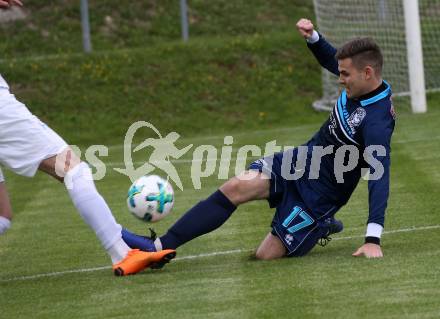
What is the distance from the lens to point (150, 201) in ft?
22.5

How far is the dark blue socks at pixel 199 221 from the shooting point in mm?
6973

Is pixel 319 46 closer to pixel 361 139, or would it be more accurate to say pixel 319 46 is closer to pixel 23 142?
pixel 361 139

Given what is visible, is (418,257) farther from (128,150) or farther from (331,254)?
(128,150)

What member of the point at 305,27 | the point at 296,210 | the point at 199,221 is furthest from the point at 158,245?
the point at 305,27

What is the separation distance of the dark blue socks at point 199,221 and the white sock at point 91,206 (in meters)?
0.50

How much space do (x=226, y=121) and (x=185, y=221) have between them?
11045 mm

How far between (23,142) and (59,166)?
9.8 inches

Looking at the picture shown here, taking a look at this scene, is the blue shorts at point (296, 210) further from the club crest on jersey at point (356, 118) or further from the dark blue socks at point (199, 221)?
the club crest on jersey at point (356, 118)

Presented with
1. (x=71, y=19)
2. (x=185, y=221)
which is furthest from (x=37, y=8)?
(x=185, y=221)

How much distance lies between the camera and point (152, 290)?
615 centimetres

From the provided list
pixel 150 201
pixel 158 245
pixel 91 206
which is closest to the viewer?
pixel 91 206

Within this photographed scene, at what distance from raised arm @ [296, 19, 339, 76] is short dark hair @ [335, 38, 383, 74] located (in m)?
0.43

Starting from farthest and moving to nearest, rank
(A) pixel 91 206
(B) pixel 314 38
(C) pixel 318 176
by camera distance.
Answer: (B) pixel 314 38
(C) pixel 318 176
(A) pixel 91 206

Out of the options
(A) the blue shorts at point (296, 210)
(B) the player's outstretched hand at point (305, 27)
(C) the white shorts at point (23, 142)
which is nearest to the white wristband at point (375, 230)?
(A) the blue shorts at point (296, 210)
